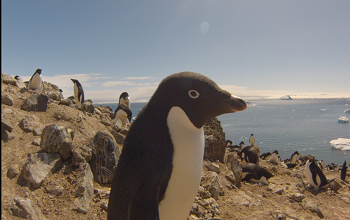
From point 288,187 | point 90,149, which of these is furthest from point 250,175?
point 90,149

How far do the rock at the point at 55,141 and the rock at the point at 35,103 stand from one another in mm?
2063

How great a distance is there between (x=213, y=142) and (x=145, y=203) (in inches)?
256

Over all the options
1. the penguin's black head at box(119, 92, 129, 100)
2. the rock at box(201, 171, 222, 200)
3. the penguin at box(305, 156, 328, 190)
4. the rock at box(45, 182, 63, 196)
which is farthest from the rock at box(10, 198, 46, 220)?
the penguin's black head at box(119, 92, 129, 100)

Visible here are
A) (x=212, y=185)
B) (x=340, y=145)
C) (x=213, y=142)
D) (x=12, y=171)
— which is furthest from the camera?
(x=340, y=145)

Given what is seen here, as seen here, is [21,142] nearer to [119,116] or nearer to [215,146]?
[215,146]

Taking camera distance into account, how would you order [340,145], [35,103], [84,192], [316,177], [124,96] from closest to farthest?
[84,192] → [35,103] → [316,177] → [124,96] → [340,145]

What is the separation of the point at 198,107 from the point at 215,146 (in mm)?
6391

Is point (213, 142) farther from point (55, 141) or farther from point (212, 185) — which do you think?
point (55, 141)

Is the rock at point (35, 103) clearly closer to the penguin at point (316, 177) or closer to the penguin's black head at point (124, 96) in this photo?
the penguin's black head at point (124, 96)

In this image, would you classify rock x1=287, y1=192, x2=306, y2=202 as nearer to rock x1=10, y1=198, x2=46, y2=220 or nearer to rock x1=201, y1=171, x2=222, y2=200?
rock x1=201, y1=171, x2=222, y2=200

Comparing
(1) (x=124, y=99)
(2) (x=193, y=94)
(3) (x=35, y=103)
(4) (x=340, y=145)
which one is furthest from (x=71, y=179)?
(4) (x=340, y=145)

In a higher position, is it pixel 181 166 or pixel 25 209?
pixel 181 166

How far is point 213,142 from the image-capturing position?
8086 mm

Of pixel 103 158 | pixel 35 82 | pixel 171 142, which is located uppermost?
pixel 35 82
